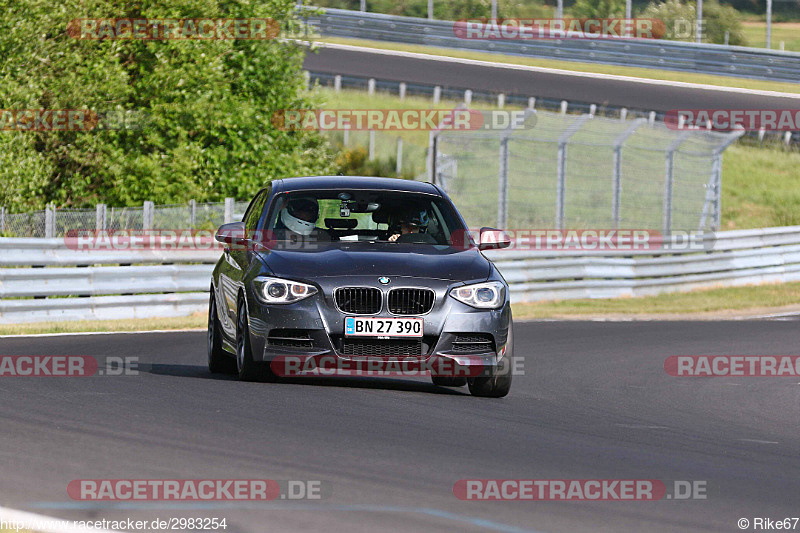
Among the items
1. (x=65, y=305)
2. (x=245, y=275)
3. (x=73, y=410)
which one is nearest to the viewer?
(x=73, y=410)

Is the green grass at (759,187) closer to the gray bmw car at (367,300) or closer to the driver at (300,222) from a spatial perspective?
the driver at (300,222)

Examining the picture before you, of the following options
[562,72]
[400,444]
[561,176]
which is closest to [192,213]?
[561,176]

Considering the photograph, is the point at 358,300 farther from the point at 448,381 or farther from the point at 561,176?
the point at 561,176

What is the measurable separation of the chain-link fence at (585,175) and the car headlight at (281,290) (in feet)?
41.6

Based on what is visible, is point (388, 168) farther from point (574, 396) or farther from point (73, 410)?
point (73, 410)

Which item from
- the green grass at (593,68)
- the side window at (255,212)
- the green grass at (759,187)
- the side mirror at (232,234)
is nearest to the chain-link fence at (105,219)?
the side window at (255,212)

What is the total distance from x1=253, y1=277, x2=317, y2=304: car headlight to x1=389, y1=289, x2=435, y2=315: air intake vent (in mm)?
551

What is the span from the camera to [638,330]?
1859cm

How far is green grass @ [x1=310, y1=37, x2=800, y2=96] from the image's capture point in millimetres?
45406

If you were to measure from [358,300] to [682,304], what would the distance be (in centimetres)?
1572

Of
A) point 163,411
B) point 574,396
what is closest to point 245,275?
point 163,411

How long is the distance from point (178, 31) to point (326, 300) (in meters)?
17.1

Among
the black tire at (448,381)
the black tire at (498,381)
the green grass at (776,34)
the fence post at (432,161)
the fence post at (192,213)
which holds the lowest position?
the green grass at (776,34)

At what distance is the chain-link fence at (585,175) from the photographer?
23922 millimetres
